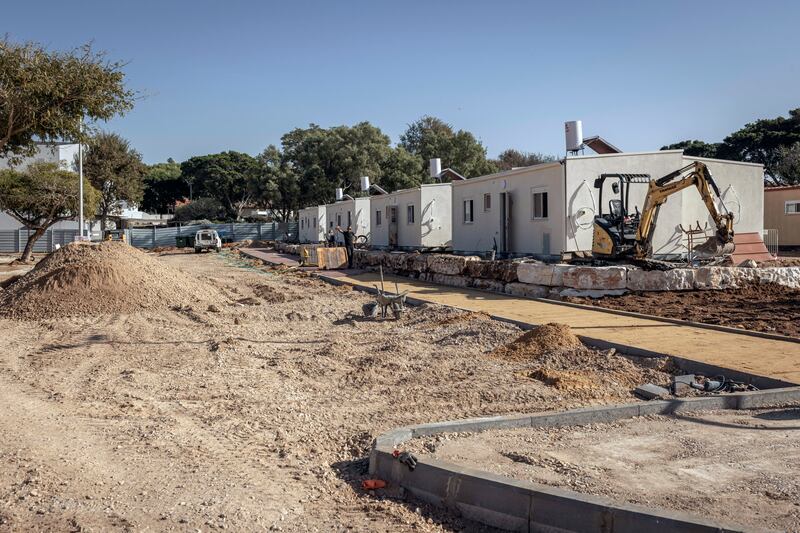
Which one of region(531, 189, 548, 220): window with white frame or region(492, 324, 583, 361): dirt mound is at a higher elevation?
region(531, 189, 548, 220): window with white frame

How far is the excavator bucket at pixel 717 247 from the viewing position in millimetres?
16656

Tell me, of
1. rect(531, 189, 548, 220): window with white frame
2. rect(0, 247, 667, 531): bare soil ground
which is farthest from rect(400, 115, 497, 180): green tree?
rect(0, 247, 667, 531): bare soil ground

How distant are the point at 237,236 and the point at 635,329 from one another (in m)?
53.9

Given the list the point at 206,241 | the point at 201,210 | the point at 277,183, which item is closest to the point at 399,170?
the point at 277,183

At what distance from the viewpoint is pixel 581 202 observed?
62.7 ft

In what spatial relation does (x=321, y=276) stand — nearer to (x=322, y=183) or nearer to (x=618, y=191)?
(x=618, y=191)

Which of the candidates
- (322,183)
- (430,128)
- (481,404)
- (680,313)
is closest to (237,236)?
(322,183)

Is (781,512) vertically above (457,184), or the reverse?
(457,184)

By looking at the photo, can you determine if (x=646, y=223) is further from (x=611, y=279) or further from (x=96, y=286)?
(x=96, y=286)

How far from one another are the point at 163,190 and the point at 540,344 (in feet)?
277

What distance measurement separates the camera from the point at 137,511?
438 centimetres

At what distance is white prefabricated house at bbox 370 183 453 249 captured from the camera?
2842cm

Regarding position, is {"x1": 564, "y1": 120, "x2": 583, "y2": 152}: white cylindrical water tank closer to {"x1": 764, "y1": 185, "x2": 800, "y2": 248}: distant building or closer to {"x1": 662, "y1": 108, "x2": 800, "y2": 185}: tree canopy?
{"x1": 764, "y1": 185, "x2": 800, "y2": 248}: distant building

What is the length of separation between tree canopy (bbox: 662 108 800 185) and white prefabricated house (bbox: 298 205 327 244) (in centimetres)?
2742
